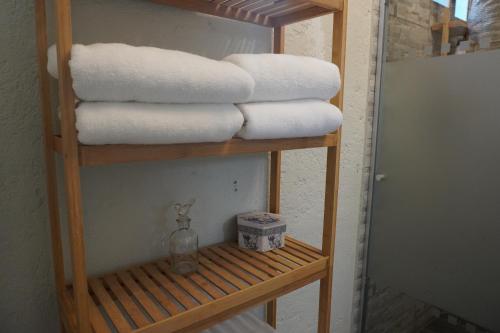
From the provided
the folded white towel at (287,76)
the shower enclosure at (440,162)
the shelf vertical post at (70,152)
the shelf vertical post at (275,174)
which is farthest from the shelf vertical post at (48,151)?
the shower enclosure at (440,162)

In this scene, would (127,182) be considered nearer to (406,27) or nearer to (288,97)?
(288,97)

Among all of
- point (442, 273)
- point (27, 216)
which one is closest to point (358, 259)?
point (442, 273)

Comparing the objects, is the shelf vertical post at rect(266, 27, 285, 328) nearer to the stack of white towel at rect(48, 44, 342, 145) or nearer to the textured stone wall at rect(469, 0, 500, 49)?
the stack of white towel at rect(48, 44, 342, 145)

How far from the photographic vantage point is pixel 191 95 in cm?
56

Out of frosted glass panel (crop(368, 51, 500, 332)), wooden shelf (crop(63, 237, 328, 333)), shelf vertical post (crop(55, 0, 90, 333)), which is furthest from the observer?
frosted glass panel (crop(368, 51, 500, 332))

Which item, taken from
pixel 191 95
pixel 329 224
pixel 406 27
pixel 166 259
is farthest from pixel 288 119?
pixel 406 27

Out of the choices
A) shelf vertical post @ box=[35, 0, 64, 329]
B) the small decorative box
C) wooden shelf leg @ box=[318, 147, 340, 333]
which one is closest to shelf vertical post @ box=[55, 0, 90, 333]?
shelf vertical post @ box=[35, 0, 64, 329]

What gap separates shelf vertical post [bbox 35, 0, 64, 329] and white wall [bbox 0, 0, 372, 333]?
27mm

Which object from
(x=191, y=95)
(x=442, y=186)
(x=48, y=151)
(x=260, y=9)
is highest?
(x=260, y=9)

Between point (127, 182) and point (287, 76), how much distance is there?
1.48 ft

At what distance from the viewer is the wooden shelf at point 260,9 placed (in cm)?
78

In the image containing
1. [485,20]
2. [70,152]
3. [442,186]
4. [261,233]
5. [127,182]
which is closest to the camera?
[70,152]

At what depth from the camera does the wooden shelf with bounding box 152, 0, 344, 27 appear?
30.7 inches

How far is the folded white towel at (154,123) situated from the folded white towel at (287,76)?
88mm
